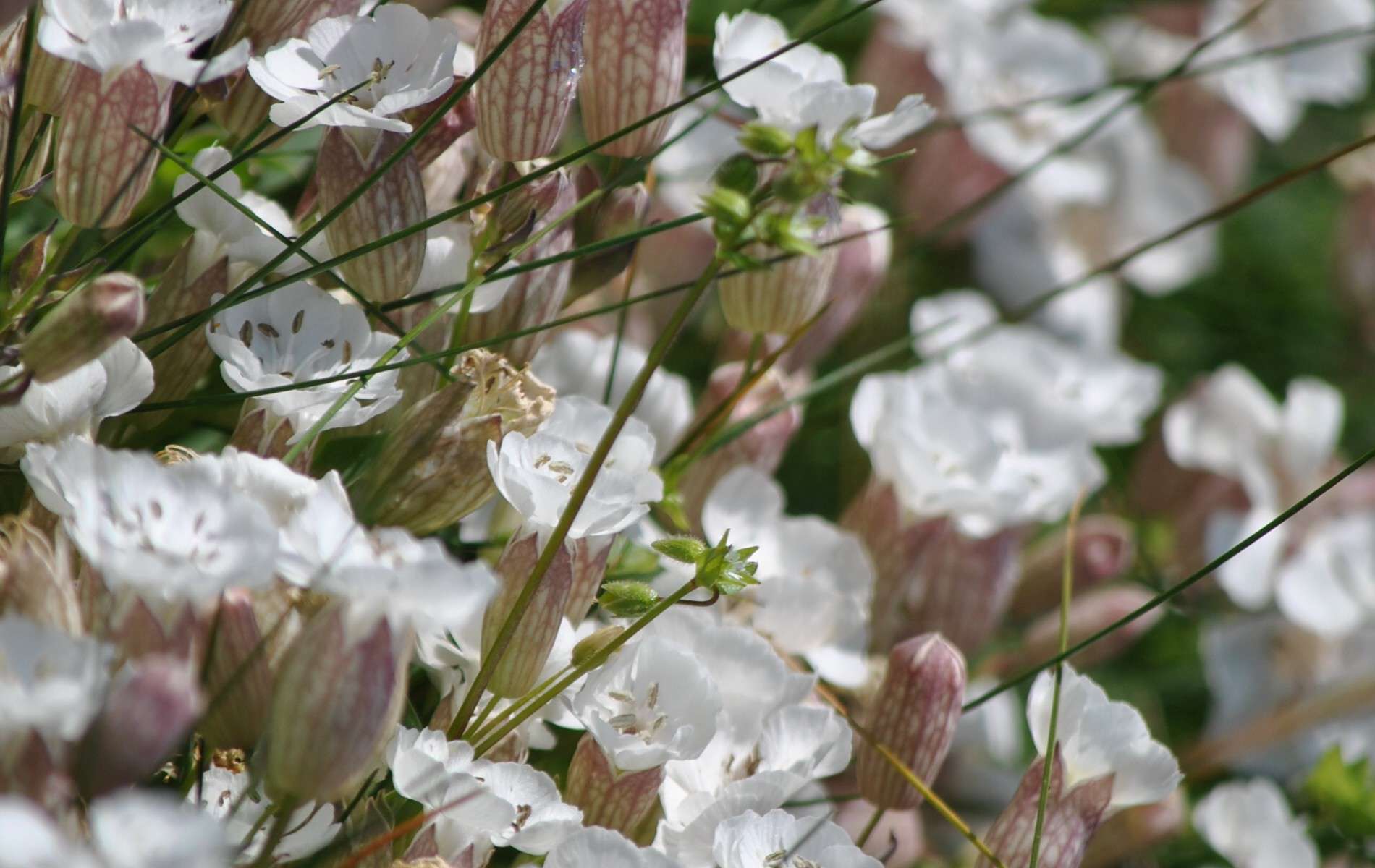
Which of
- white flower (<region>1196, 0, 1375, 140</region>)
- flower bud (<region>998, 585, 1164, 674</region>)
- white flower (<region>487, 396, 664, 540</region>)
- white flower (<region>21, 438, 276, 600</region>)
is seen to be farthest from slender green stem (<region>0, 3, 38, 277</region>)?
white flower (<region>1196, 0, 1375, 140</region>)

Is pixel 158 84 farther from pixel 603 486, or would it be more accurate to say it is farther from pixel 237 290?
pixel 603 486

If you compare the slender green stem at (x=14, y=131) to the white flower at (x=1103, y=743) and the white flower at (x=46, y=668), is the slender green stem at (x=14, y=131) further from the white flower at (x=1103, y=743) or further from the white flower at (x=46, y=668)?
the white flower at (x=1103, y=743)

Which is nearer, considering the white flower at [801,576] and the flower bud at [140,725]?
the flower bud at [140,725]

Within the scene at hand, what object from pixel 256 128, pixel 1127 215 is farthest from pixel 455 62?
pixel 1127 215

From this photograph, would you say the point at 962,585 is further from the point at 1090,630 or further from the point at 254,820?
the point at 254,820

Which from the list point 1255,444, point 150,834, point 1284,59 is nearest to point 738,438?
point 150,834

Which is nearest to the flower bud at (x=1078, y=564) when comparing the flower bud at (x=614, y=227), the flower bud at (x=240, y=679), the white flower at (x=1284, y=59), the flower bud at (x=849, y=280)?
the flower bud at (x=849, y=280)
